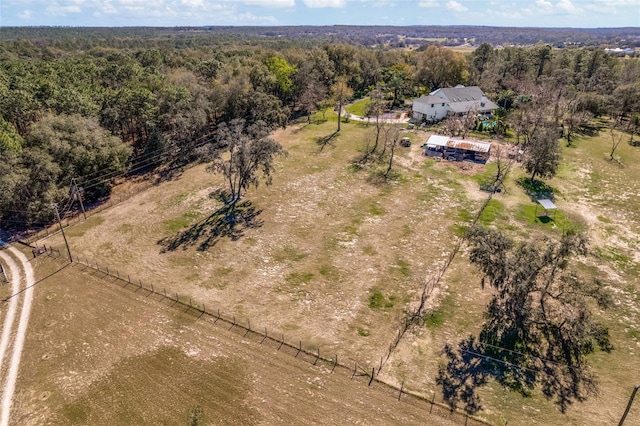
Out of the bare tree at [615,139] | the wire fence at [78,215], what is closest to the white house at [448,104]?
the bare tree at [615,139]

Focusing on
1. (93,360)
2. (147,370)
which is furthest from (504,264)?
(93,360)

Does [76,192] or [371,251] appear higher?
[76,192]

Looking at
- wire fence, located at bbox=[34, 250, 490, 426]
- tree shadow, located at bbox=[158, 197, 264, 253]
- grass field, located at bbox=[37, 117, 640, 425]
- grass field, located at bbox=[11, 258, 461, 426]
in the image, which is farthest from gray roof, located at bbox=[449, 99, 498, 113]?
grass field, located at bbox=[11, 258, 461, 426]

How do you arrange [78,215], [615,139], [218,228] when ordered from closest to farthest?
[218,228], [78,215], [615,139]

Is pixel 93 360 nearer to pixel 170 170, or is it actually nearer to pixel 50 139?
pixel 50 139

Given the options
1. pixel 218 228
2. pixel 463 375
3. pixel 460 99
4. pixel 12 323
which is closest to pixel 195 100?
pixel 218 228

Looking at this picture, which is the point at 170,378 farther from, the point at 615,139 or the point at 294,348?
the point at 615,139

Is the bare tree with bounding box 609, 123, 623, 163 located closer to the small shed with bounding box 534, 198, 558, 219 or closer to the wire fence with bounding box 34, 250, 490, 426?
the small shed with bounding box 534, 198, 558, 219

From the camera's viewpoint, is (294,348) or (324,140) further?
(324,140)
